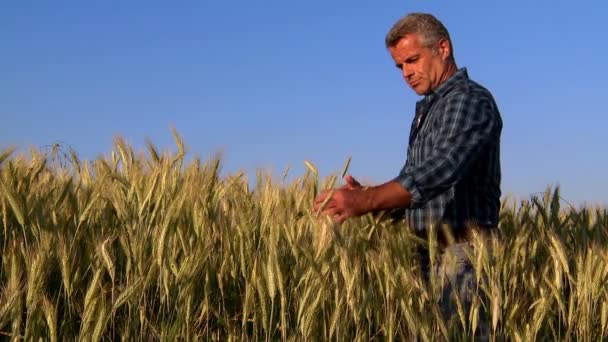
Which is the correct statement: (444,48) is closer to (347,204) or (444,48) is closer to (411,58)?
(411,58)

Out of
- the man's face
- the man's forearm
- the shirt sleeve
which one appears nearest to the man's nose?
the man's face

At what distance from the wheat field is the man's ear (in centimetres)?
63

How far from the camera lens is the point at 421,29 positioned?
2.85m

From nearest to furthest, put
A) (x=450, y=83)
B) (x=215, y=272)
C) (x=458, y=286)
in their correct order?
(x=215, y=272)
(x=458, y=286)
(x=450, y=83)

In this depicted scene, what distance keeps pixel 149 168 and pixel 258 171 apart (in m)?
0.46

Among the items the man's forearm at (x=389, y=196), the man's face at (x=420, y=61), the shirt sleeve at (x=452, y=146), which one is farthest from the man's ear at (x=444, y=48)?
the man's forearm at (x=389, y=196)

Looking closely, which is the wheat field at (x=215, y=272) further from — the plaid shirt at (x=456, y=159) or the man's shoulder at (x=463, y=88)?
the man's shoulder at (x=463, y=88)

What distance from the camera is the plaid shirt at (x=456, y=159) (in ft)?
8.34

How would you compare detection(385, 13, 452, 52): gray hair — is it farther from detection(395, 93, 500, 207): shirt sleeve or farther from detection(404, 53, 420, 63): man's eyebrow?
detection(395, 93, 500, 207): shirt sleeve

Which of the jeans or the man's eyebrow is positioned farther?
the man's eyebrow

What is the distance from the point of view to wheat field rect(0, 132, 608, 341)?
2.21 meters

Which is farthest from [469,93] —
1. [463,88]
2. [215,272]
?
[215,272]

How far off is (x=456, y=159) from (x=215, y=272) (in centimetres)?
83

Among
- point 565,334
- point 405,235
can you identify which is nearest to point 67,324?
point 405,235
